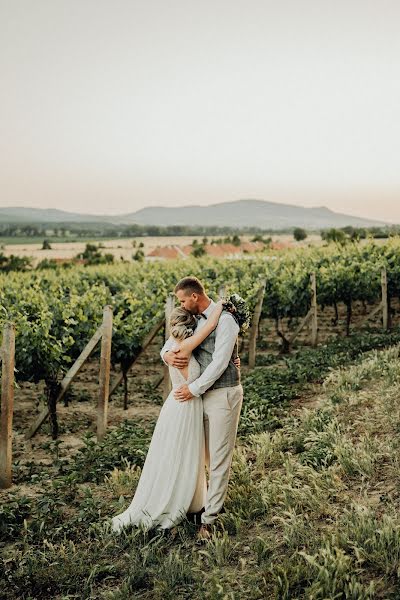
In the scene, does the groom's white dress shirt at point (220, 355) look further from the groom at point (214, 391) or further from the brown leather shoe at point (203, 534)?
the brown leather shoe at point (203, 534)

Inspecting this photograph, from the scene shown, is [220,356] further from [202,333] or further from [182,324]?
[182,324]

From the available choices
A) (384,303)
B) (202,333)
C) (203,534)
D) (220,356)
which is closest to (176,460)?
(203,534)

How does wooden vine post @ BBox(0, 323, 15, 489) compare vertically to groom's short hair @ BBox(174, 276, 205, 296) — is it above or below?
below

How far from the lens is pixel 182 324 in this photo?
16.0 feet

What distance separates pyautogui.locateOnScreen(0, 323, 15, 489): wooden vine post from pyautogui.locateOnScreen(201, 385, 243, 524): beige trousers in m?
2.62

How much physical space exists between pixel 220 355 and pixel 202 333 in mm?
224

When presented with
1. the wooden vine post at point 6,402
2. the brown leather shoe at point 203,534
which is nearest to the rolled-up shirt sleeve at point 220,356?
the brown leather shoe at point 203,534

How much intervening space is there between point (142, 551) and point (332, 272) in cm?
1406

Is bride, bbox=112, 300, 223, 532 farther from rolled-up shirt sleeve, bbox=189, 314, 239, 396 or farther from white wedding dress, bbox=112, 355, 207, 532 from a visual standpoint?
rolled-up shirt sleeve, bbox=189, 314, 239, 396

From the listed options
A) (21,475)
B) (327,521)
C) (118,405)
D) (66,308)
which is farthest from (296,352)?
(327,521)

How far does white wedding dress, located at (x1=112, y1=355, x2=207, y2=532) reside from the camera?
16.3 feet

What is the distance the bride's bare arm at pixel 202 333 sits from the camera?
4.79 m

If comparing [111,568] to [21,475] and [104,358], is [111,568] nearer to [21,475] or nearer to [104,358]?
[21,475]

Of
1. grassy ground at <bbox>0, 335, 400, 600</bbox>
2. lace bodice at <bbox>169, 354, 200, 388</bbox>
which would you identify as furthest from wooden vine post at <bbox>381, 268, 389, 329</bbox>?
lace bodice at <bbox>169, 354, 200, 388</bbox>
